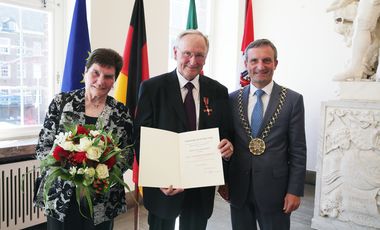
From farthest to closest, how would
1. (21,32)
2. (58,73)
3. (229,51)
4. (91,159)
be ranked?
(229,51), (58,73), (21,32), (91,159)

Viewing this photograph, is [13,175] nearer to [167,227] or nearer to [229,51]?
[167,227]

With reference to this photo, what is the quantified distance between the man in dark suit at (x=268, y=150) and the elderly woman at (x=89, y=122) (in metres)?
0.60

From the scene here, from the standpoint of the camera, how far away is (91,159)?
1242mm

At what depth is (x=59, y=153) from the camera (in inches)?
49.0

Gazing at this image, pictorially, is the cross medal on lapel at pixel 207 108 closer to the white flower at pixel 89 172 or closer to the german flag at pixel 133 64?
the white flower at pixel 89 172

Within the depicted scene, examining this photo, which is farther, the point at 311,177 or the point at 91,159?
the point at 311,177

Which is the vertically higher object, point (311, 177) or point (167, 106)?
point (167, 106)

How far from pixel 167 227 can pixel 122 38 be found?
7.29 feet

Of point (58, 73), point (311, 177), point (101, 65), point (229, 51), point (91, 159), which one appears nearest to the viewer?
point (91, 159)

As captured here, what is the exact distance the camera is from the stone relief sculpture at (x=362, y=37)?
3.10m

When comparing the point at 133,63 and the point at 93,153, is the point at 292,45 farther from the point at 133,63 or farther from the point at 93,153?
the point at 93,153

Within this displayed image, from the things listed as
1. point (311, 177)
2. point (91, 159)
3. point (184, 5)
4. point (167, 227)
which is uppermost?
point (184, 5)

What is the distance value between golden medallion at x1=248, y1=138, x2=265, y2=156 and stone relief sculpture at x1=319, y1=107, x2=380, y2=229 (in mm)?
1762

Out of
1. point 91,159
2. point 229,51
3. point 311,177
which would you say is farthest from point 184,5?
point 91,159
